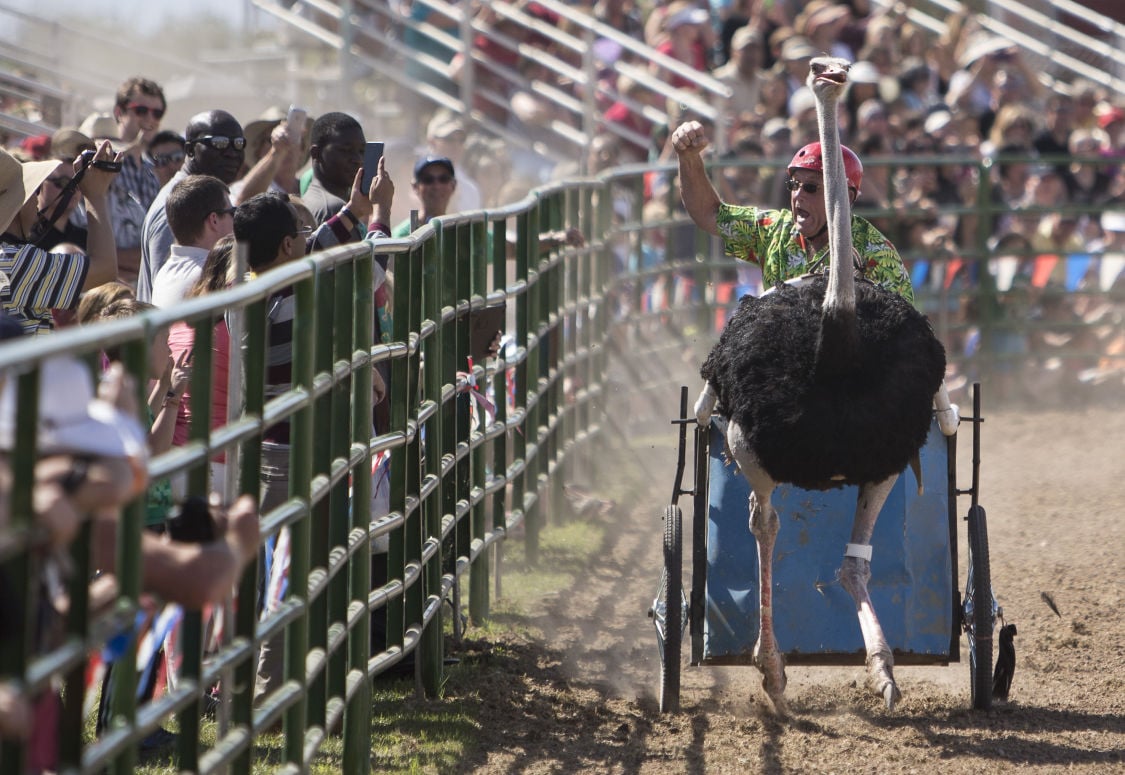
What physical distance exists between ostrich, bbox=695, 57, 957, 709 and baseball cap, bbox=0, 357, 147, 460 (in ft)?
8.55

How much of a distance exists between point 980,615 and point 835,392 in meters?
1.03

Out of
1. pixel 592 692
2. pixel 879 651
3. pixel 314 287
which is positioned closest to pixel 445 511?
pixel 592 692

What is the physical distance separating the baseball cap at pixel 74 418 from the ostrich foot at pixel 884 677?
3.05m

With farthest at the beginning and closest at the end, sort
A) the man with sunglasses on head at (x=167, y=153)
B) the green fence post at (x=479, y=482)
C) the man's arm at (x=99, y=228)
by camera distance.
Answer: the man with sunglasses on head at (x=167, y=153) → the green fence post at (x=479, y=482) → the man's arm at (x=99, y=228)

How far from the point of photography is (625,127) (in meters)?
13.7

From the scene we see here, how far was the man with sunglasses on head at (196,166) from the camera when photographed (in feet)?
21.0

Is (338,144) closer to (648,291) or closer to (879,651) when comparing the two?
(879,651)

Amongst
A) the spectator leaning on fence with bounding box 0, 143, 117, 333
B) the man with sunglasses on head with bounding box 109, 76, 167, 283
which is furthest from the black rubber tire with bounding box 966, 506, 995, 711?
the man with sunglasses on head with bounding box 109, 76, 167, 283

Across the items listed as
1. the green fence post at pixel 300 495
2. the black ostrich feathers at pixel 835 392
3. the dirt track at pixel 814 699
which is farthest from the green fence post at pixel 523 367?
the green fence post at pixel 300 495

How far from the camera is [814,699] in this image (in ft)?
18.8

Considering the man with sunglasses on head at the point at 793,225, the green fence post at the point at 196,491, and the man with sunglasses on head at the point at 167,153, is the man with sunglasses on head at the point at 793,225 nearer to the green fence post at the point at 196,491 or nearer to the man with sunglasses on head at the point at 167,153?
the green fence post at the point at 196,491

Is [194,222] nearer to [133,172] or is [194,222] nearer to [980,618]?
[133,172]

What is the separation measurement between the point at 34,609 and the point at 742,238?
383 centimetres

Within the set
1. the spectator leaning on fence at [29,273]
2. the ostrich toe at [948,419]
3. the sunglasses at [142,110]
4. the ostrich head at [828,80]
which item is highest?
the sunglasses at [142,110]
